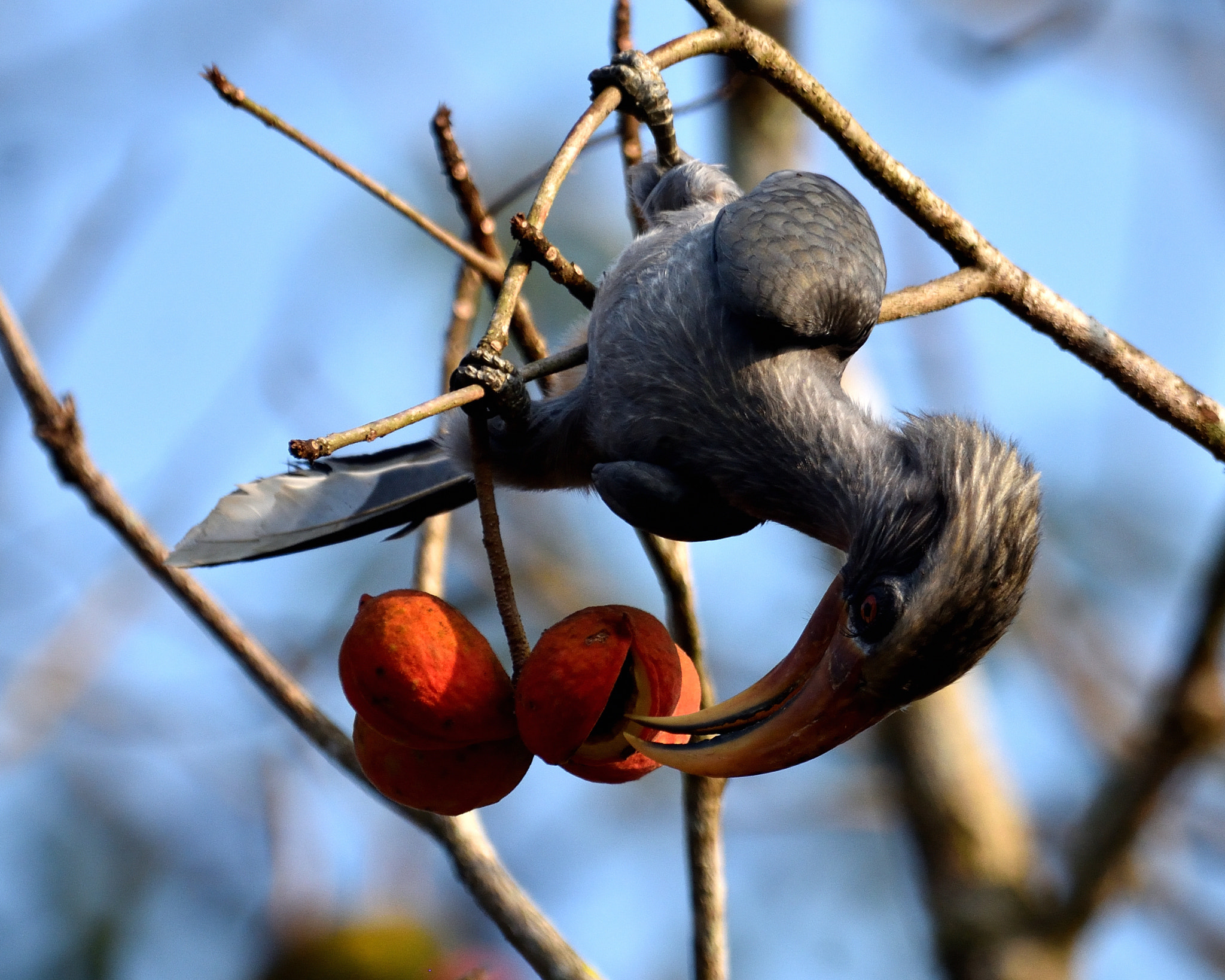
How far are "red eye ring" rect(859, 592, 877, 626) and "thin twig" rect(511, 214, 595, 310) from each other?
93 centimetres

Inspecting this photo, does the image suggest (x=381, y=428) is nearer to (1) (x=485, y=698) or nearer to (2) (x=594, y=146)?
(1) (x=485, y=698)

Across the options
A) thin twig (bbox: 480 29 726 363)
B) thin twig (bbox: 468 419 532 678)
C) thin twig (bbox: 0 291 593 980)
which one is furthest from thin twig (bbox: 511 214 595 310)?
thin twig (bbox: 0 291 593 980)

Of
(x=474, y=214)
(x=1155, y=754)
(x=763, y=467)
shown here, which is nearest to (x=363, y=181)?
(x=474, y=214)

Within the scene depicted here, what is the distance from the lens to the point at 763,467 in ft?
8.45

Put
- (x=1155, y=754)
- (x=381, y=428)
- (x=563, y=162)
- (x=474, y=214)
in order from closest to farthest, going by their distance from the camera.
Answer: (x=381, y=428) < (x=563, y=162) < (x=1155, y=754) < (x=474, y=214)

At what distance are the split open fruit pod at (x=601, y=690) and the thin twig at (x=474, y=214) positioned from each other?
1.15 m

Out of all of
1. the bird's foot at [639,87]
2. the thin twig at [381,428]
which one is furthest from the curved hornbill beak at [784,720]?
the bird's foot at [639,87]

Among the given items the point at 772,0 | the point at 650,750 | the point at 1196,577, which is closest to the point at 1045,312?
the point at 1196,577

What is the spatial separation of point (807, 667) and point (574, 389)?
1076 millimetres

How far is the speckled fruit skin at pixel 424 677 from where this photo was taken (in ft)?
6.31

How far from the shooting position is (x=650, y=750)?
6.63ft

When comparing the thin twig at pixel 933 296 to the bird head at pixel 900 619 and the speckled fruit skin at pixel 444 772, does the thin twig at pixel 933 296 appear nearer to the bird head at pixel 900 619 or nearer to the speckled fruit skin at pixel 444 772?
the bird head at pixel 900 619

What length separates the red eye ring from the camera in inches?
86.4

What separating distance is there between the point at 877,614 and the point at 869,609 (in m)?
0.03
